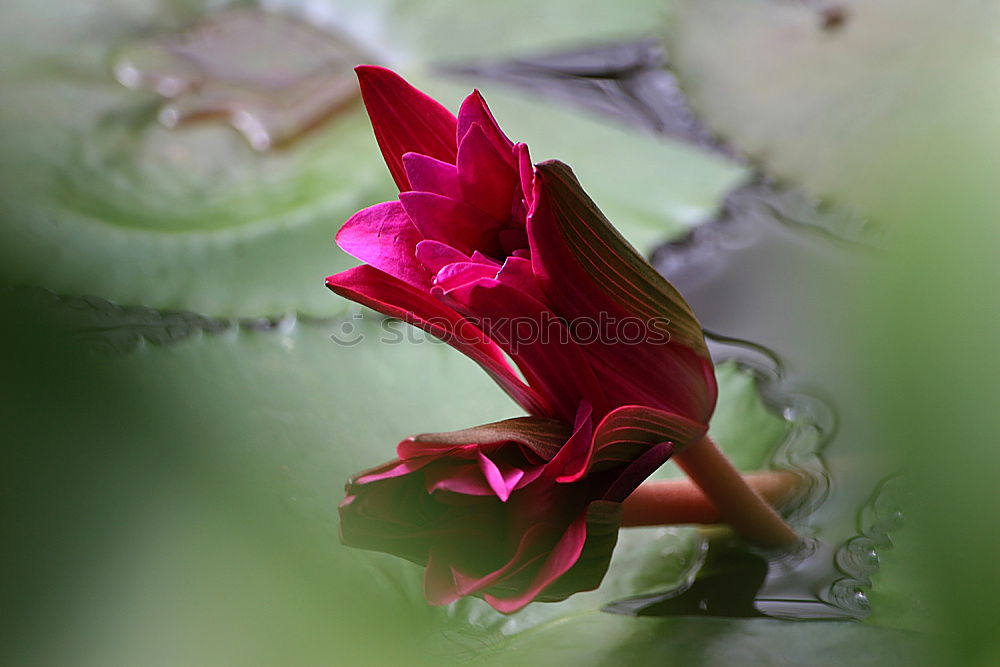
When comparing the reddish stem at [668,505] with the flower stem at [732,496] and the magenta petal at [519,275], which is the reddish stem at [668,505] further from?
the magenta petal at [519,275]

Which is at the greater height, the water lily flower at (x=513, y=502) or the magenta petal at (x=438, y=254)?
the magenta petal at (x=438, y=254)

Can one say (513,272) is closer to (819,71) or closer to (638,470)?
(638,470)

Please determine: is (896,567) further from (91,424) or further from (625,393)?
(91,424)

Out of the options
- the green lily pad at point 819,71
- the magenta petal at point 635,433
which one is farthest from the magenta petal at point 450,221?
the green lily pad at point 819,71

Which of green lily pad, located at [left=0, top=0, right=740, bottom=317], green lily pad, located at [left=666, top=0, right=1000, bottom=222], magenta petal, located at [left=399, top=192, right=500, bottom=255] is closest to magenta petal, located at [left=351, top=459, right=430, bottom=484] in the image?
magenta petal, located at [left=399, top=192, right=500, bottom=255]

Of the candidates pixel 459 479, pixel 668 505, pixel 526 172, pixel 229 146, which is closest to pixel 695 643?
pixel 668 505

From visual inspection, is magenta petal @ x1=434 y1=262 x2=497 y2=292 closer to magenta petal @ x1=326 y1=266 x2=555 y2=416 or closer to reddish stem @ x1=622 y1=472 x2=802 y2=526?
magenta petal @ x1=326 y1=266 x2=555 y2=416
